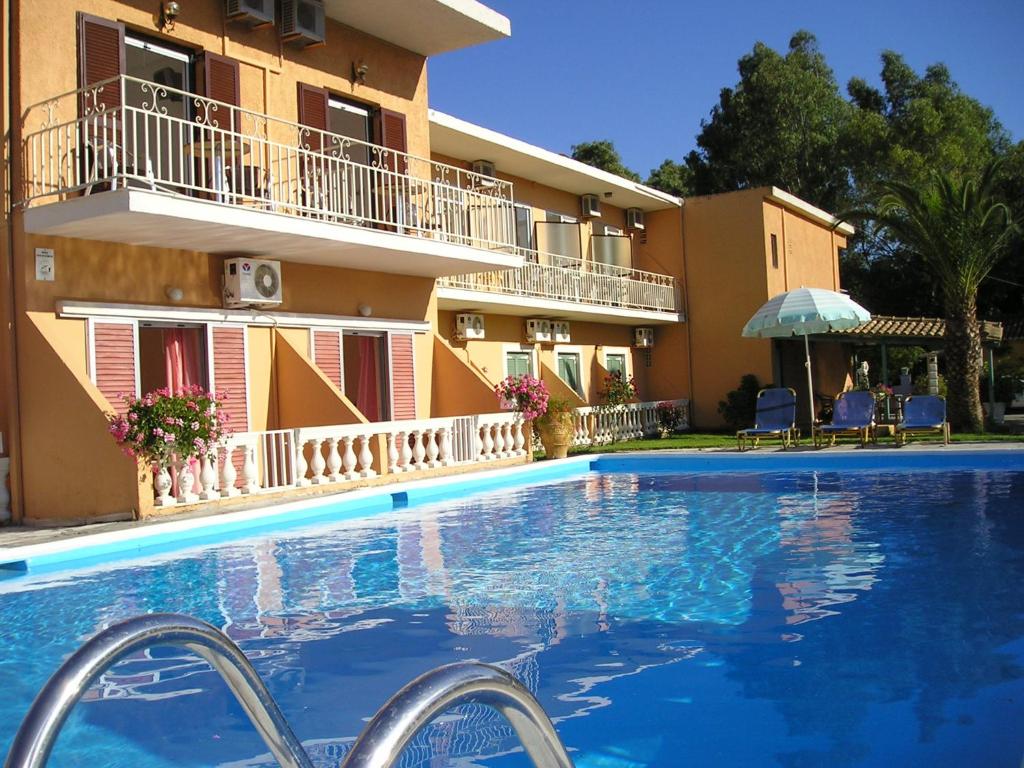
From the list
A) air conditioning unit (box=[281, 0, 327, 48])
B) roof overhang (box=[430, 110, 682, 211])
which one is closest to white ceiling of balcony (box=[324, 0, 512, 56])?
air conditioning unit (box=[281, 0, 327, 48])

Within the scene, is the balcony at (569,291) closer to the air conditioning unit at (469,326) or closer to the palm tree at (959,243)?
the air conditioning unit at (469,326)

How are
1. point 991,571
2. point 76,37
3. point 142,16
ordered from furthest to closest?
point 142,16
point 76,37
point 991,571

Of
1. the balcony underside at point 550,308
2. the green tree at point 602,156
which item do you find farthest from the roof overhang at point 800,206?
the green tree at point 602,156

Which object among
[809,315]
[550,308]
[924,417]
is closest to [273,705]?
[924,417]

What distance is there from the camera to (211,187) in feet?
40.0

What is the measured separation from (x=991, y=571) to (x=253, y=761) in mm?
→ 5359

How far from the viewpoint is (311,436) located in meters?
12.3

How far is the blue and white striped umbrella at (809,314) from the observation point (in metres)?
16.9

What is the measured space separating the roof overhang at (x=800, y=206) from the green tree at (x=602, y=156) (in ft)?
51.3

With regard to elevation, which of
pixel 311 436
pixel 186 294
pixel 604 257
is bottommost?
pixel 311 436

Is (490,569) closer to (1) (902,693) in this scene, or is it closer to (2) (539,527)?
(2) (539,527)

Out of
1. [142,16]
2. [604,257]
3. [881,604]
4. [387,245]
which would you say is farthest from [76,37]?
[604,257]

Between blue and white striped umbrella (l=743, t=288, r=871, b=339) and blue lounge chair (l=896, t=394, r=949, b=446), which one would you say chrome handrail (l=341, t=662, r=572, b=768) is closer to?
blue lounge chair (l=896, t=394, r=949, b=446)

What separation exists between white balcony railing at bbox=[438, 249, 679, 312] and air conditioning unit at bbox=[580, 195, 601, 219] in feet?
4.09
